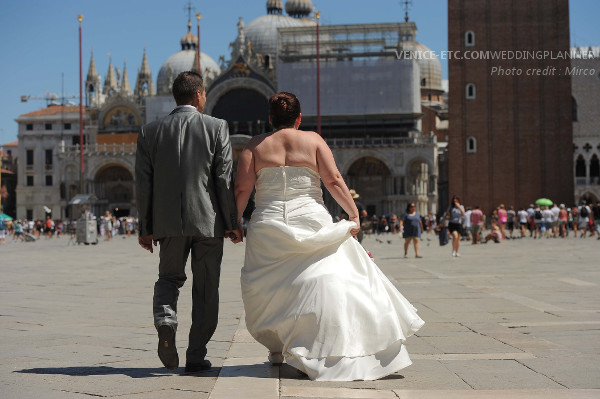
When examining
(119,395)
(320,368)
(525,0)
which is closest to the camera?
(119,395)

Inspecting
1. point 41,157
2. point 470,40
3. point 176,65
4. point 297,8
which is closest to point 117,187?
point 41,157

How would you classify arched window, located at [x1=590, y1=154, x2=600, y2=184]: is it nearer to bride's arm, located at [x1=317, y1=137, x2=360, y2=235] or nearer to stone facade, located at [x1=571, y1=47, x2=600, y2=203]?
stone facade, located at [x1=571, y1=47, x2=600, y2=203]

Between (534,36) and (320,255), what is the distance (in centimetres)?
4532

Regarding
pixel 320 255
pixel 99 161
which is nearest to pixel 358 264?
pixel 320 255

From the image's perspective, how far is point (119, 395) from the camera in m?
4.12

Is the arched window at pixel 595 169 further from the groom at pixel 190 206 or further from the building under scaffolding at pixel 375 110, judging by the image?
the groom at pixel 190 206

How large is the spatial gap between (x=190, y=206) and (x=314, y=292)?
2.72 feet

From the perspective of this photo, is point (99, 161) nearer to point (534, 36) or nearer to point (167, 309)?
point (534, 36)

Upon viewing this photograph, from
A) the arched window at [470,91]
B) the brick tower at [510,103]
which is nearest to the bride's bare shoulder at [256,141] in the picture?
the brick tower at [510,103]

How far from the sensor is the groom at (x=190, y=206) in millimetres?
4776

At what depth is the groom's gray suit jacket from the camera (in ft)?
15.6

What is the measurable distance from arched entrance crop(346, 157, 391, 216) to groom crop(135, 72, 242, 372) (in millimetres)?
56957

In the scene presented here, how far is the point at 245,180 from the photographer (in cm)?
494

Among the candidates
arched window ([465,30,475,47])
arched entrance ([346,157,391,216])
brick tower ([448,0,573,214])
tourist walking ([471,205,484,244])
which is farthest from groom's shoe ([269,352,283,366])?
arched entrance ([346,157,391,216])
